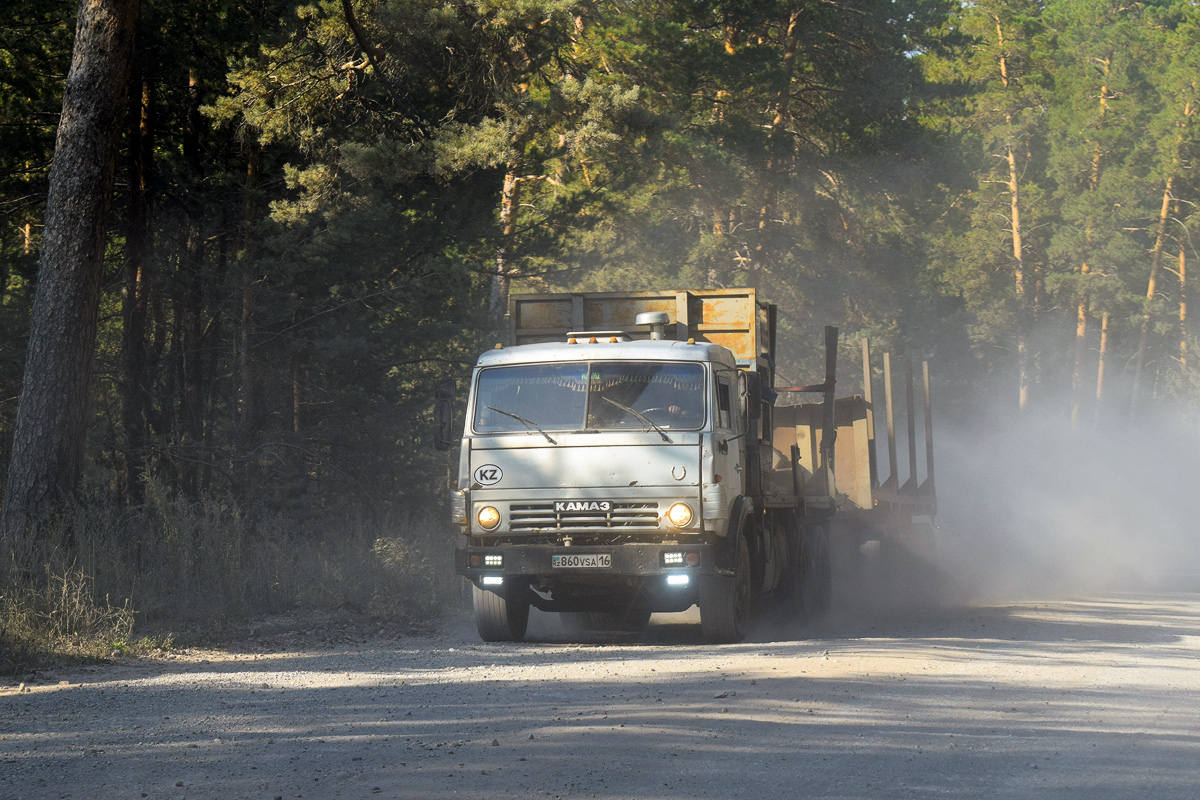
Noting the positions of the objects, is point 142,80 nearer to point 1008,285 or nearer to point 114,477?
point 114,477

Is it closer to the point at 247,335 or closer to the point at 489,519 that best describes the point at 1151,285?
the point at 247,335

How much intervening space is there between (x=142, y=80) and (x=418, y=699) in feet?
43.7

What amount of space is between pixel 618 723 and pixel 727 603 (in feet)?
13.9

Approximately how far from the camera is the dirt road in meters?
5.95

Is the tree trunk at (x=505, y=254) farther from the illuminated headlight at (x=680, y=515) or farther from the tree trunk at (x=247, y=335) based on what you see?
the illuminated headlight at (x=680, y=515)

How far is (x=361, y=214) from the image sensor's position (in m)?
17.8

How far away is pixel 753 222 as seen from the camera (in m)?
36.5

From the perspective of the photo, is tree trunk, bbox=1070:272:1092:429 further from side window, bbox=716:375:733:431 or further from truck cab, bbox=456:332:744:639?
truck cab, bbox=456:332:744:639

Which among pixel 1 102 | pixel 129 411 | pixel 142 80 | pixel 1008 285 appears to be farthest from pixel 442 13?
pixel 1008 285

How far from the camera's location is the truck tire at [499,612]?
11.9 meters

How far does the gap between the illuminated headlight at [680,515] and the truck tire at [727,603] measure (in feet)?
1.99

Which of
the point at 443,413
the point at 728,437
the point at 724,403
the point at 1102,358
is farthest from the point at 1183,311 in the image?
the point at 443,413

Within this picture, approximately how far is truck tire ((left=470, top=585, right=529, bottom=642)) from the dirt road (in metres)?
0.43

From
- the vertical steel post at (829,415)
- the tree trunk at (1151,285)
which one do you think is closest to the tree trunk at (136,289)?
the vertical steel post at (829,415)
